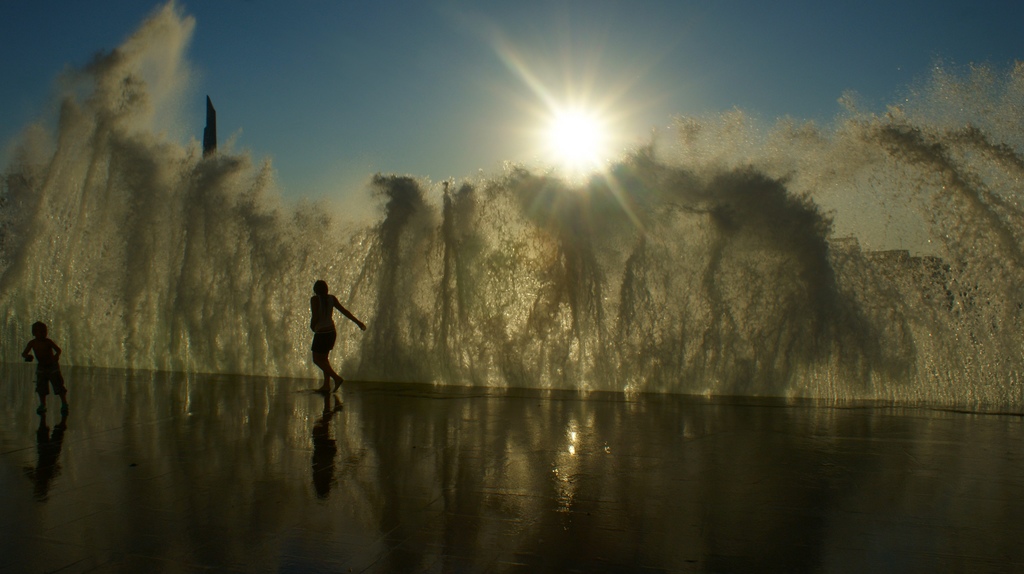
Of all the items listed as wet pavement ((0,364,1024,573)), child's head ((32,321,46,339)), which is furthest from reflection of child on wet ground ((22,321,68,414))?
wet pavement ((0,364,1024,573))

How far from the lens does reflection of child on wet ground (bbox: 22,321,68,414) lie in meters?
7.52

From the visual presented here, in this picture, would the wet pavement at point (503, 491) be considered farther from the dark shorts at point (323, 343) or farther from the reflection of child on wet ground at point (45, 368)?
the dark shorts at point (323, 343)

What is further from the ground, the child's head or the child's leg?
the child's head

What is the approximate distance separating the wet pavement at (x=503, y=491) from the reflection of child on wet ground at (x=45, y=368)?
278mm

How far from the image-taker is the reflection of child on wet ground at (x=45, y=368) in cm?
→ 752

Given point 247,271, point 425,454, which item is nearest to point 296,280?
point 247,271

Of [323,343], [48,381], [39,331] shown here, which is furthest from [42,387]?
[323,343]

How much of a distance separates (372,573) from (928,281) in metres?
10.1

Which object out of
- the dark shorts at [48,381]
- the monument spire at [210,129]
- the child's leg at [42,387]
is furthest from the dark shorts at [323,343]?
the monument spire at [210,129]

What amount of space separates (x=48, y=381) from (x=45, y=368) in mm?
143

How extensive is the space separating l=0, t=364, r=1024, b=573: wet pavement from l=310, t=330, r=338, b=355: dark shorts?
6.29 feet

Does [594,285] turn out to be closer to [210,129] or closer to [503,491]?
[503,491]

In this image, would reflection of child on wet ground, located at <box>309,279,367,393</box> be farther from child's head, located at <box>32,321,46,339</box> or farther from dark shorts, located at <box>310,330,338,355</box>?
child's head, located at <box>32,321,46,339</box>

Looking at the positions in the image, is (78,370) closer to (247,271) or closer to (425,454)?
(247,271)
